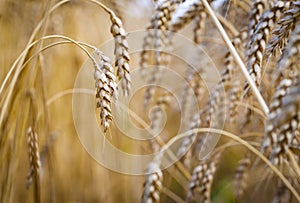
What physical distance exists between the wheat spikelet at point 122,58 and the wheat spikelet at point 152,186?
0.91 feet

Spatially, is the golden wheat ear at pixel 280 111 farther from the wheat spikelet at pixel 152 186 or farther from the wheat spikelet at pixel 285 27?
the wheat spikelet at pixel 152 186

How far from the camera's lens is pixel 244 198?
1.83 m

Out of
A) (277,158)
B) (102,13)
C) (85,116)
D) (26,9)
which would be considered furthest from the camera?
(102,13)

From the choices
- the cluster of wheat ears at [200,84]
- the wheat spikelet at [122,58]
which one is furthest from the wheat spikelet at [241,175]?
the wheat spikelet at [122,58]

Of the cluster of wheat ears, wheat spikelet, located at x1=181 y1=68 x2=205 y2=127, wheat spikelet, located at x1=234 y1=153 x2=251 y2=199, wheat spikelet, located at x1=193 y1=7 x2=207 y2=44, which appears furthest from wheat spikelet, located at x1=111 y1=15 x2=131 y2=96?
wheat spikelet, located at x1=234 y1=153 x2=251 y2=199

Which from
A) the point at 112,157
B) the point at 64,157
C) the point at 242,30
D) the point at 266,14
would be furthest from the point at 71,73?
the point at 266,14

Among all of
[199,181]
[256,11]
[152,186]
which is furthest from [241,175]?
[256,11]

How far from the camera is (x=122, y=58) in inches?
26.5

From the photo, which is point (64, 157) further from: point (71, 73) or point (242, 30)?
point (242, 30)

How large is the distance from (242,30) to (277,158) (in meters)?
0.51

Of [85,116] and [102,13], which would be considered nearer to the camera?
[85,116]

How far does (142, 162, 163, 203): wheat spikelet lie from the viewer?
0.87 metres

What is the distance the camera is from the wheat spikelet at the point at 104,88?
1.98ft

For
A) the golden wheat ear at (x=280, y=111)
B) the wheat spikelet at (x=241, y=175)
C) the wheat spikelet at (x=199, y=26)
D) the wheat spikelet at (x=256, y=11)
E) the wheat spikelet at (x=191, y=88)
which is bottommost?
the wheat spikelet at (x=241, y=175)
